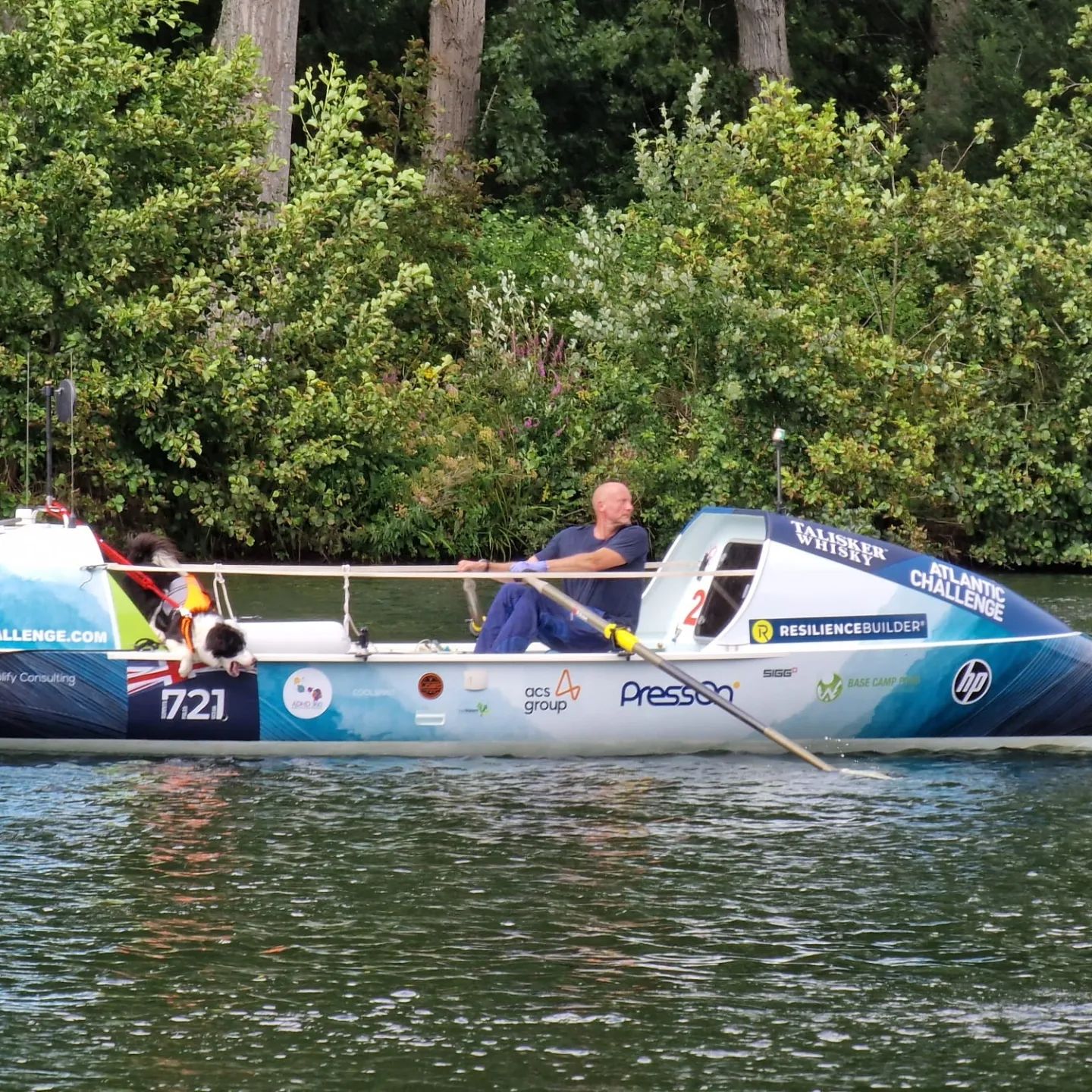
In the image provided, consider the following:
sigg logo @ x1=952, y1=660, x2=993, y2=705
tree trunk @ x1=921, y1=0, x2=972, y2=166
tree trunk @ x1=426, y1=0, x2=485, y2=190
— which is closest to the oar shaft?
sigg logo @ x1=952, y1=660, x2=993, y2=705

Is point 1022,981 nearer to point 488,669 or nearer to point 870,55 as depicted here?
point 488,669

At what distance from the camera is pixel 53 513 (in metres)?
12.6

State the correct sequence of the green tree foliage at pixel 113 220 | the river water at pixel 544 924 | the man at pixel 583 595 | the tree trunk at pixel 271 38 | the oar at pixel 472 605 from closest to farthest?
the river water at pixel 544 924 < the man at pixel 583 595 < the oar at pixel 472 605 < the green tree foliage at pixel 113 220 < the tree trunk at pixel 271 38

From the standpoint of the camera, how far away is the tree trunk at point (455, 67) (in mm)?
31109

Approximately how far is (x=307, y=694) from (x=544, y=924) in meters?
3.51

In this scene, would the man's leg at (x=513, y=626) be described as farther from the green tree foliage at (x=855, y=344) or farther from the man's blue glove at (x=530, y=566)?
the green tree foliage at (x=855, y=344)

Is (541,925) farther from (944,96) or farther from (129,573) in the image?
(944,96)

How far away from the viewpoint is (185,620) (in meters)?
11.6

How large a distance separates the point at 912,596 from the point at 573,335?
1320cm

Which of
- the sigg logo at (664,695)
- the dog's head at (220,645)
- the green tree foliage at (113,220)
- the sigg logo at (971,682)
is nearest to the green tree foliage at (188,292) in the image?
the green tree foliage at (113,220)

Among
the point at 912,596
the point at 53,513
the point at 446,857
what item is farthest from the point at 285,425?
the point at 446,857

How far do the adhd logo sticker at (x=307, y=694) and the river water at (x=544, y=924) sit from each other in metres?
0.32

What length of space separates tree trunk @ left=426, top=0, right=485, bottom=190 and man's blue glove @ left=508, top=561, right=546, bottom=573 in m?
19.0

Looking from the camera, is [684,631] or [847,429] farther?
[847,429]
